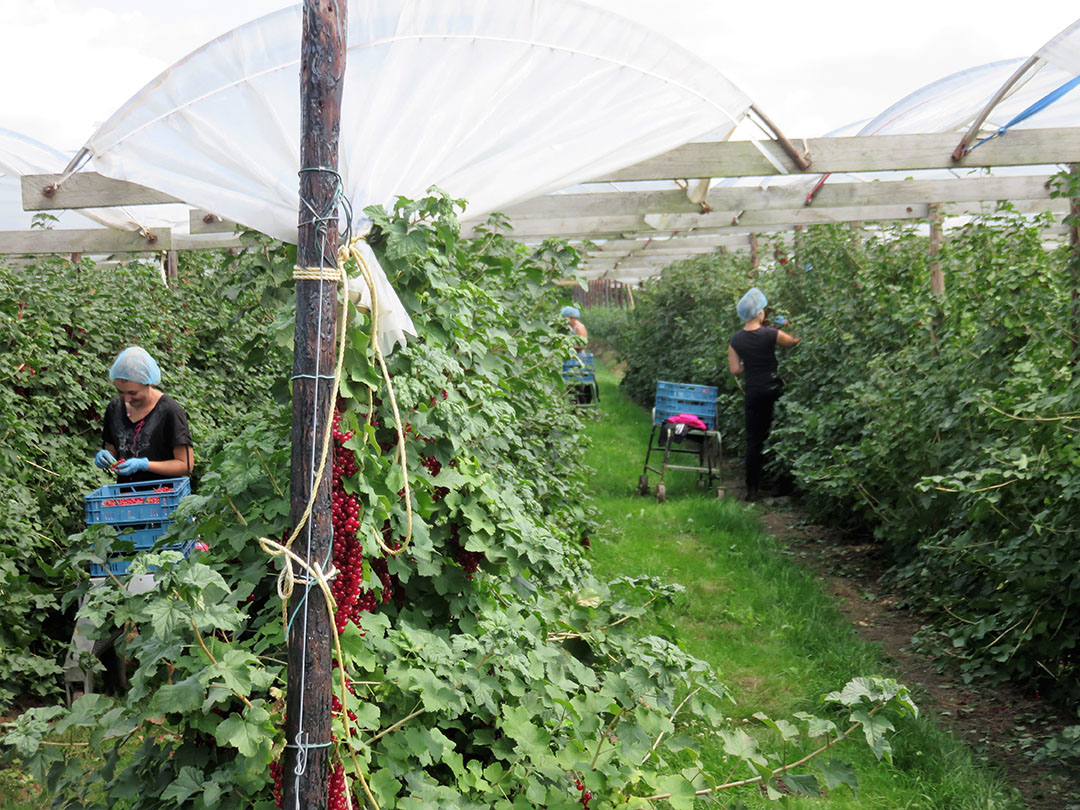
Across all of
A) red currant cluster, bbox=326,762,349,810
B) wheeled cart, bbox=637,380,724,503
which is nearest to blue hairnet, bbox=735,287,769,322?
wheeled cart, bbox=637,380,724,503

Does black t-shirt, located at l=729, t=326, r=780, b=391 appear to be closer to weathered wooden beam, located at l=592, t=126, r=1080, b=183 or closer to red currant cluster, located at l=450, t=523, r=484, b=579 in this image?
weathered wooden beam, located at l=592, t=126, r=1080, b=183

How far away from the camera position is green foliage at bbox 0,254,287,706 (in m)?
4.59

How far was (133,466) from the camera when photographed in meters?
4.94

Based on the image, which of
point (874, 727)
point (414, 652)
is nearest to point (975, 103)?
point (874, 727)

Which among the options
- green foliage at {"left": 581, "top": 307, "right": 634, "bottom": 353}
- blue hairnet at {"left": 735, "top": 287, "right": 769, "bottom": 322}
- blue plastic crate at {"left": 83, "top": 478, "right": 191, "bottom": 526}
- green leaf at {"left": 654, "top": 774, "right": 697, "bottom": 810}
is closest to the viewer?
green leaf at {"left": 654, "top": 774, "right": 697, "bottom": 810}

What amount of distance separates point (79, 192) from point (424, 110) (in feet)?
6.81

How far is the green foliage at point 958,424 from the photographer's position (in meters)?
4.39

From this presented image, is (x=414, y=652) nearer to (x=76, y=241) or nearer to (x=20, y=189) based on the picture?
(x=76, y=241)

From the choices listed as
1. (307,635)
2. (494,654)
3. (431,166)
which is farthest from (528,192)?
(307,635)

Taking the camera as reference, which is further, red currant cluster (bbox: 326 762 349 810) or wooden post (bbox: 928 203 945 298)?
wooden post (bbox: 928 203 945 298)

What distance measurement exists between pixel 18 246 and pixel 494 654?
537 cm

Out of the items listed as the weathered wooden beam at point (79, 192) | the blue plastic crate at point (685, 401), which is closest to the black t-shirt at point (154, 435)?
the weathered wooden beam at point (79, 192)

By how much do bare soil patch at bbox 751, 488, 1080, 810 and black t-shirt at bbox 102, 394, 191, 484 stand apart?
3.99 meters

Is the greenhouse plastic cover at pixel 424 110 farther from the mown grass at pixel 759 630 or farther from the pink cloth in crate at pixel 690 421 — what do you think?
the pink cloth in crate at pixel 690 421
